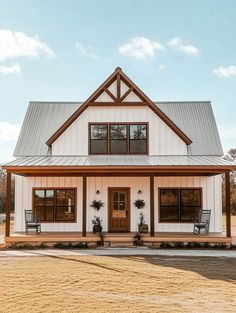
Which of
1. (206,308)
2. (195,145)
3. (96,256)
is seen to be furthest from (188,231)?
(206,308)

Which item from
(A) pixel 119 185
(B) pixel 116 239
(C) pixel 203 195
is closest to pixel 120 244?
(B) pixel 116 239

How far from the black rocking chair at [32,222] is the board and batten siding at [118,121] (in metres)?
3.28

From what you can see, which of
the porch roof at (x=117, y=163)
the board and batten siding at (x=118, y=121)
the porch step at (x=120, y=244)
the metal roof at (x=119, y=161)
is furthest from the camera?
the board and batten siding at (x=118, y=121)

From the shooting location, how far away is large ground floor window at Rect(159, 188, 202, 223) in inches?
745

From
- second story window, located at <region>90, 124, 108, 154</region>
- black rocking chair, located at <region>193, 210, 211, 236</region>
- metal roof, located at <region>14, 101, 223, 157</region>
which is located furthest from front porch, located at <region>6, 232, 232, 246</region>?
metal roof, located at <region>14, 101, 223, 157</region>

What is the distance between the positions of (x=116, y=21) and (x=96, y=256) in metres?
9.04

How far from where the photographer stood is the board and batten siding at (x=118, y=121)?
63.9ft

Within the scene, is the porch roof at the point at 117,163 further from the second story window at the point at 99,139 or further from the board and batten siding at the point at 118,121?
the board and batten siding at the point at 118,121

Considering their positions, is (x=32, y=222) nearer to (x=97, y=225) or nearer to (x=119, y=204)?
(x=97, y=225)

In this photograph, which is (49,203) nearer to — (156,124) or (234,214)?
(156,124)

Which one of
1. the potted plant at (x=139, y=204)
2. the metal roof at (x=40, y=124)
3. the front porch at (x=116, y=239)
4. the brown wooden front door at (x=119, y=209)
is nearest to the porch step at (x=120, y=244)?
the front porch at (x=116, y=239)

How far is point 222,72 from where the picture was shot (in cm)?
1992

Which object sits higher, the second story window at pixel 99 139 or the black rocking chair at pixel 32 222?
the second story window at pixel 99 139

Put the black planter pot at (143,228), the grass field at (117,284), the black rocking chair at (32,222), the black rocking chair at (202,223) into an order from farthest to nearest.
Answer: the black planter pot at (143,228) < the black rocking chair at (32,222) < the black rocking chair at (202,223) < the grass field at (117,284)
